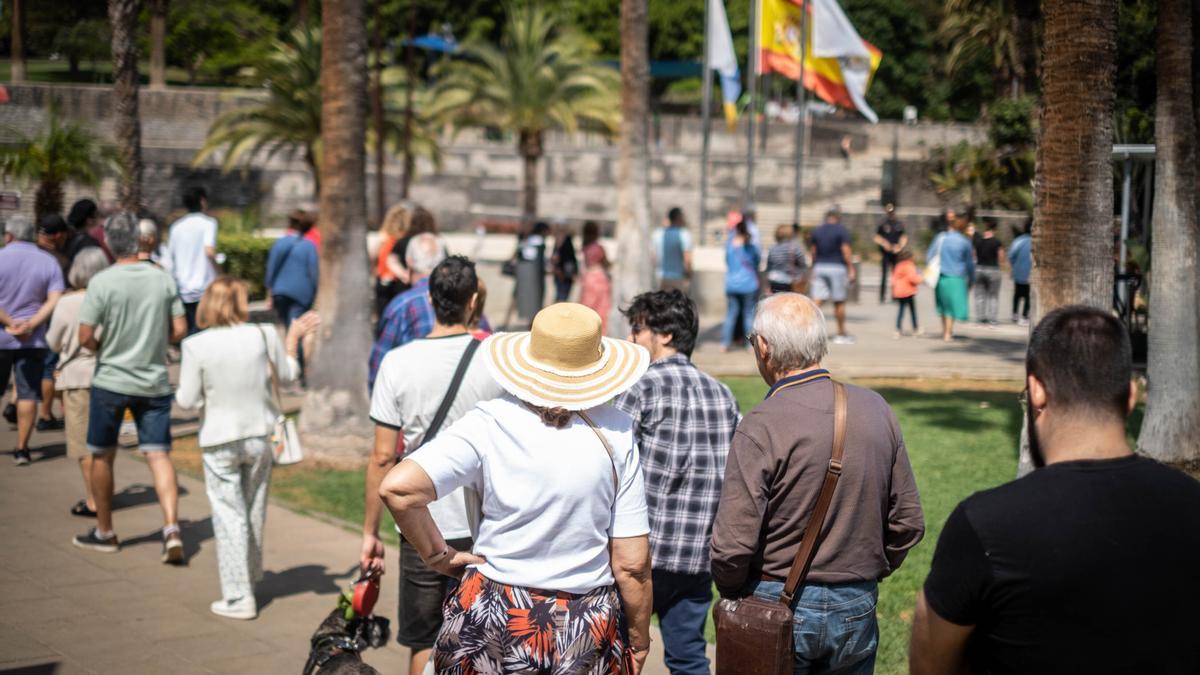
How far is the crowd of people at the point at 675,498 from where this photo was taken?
94.5 inches

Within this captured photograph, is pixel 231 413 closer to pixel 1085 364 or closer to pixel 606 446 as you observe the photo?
pixel 606 446

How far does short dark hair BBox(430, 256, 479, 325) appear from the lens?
15.7ft

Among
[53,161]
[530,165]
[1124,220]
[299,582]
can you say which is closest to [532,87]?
[530,165]

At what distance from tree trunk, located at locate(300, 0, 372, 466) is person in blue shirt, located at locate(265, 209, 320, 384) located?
2.27 metres

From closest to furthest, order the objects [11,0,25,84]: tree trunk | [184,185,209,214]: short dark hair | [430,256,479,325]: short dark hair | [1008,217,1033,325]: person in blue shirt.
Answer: [430,256,479,325]: short dark hair < [184,185,209,214]: short dark hair < [1008,217,1033,325]: person in blue shirt < [11,0,25,84]: tree trunk

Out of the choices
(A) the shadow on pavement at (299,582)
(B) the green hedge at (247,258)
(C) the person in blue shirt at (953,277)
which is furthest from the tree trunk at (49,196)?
(C) the person in blue shirt at (953,277)

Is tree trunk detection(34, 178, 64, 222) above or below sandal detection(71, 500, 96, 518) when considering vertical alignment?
above

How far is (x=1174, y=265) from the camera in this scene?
8781mm

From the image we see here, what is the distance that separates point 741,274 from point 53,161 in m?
10.2

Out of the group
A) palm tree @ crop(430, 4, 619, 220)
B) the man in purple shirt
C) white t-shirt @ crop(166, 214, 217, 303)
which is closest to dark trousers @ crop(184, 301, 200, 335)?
white t-shirt @ crop(166, 214, 217, 303)

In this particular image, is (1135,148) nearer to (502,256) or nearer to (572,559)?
(572,559)

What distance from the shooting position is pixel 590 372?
3.43 meters

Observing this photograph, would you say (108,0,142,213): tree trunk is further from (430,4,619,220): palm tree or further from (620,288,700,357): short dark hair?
(430,4,619,220): palm tree

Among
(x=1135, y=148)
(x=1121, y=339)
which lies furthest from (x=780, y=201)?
(x=1121, y=339)
